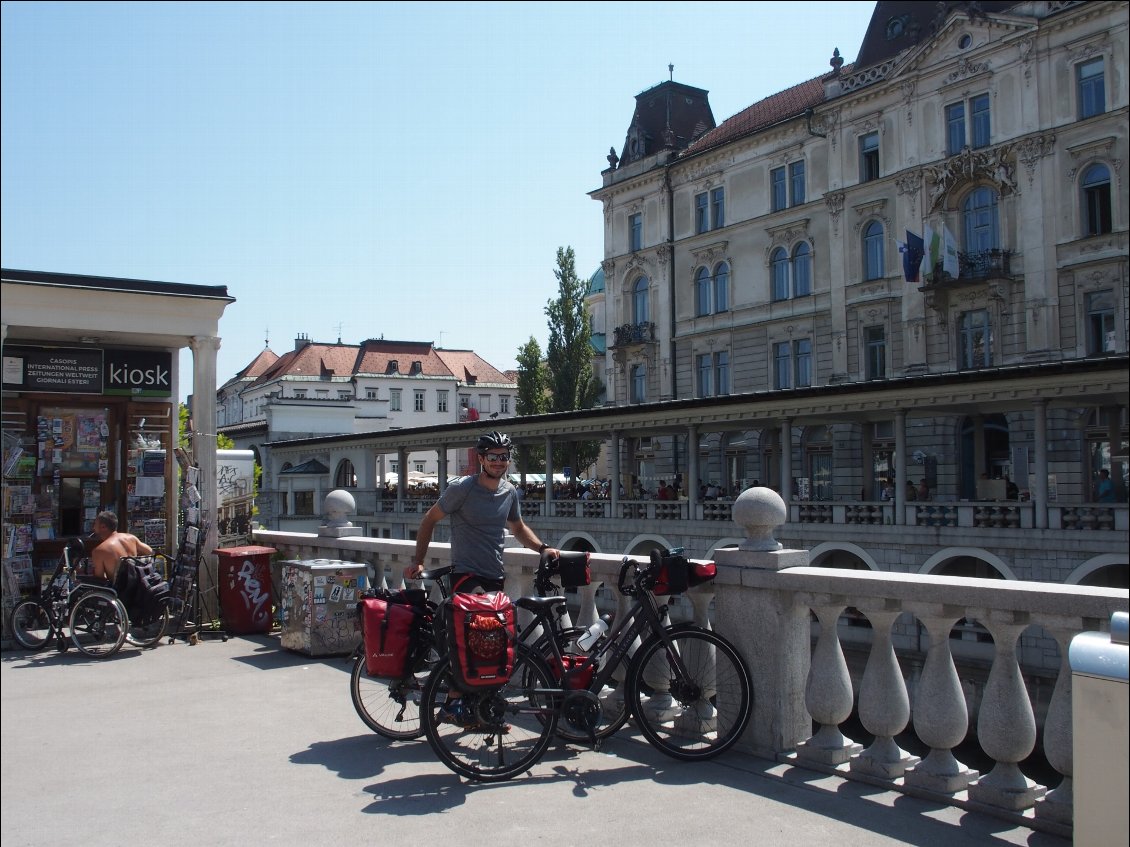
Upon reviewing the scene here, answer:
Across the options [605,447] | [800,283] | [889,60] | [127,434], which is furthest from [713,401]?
[605,447]

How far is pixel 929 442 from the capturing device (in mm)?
37750

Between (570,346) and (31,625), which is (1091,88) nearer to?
(570,346)

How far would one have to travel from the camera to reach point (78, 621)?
8.96 meters

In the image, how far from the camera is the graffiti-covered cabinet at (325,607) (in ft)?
29.0

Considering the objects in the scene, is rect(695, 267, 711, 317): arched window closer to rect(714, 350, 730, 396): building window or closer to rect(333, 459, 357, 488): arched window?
rect(714, 350, 730, 396): building window

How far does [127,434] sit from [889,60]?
36.3 m

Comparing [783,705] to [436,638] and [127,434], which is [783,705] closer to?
[436,638]

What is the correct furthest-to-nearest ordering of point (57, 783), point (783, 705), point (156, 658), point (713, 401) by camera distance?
point (713, 401), point (156, 658), point (783, 705), point (57, 783)

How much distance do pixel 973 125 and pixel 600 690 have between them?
121ft

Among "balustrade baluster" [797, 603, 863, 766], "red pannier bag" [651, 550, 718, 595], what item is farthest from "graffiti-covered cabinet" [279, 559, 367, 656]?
"balustrade baluster" [797, 603, 863, 766]

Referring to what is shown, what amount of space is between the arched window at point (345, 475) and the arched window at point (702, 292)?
76.1 ft

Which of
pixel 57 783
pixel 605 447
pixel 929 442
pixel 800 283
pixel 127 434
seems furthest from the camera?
pixel 605 447

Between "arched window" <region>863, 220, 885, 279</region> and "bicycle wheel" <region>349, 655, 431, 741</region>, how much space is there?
124ft

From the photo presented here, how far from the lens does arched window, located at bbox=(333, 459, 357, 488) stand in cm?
6019
